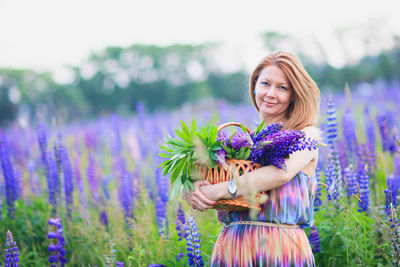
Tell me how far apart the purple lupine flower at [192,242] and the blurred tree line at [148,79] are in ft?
57.6

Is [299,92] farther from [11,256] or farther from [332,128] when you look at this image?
[11,256]

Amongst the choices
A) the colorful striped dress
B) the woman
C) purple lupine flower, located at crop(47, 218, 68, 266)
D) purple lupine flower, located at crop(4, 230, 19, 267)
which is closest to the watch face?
the woman

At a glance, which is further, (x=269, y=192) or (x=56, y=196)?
(x=56, y=196)

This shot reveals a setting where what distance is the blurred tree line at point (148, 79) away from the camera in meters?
19.9

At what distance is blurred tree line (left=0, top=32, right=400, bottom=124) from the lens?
19.9m

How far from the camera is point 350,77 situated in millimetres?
19031

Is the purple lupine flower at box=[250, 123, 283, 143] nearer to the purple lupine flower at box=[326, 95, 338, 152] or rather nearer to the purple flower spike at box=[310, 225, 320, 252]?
the purple flower spike at box=[310, 225, 320, 252]

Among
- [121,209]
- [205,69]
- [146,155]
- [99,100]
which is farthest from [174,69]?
[121,209]

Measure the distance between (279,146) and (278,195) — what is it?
1.24ft

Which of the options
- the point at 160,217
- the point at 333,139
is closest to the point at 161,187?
the point at 160,217

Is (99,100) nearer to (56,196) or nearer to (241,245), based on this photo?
(56,196)

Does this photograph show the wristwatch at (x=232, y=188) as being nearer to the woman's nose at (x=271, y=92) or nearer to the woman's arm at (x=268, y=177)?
the woman's arm at (x=268, y=177)

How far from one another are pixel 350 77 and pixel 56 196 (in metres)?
18.9

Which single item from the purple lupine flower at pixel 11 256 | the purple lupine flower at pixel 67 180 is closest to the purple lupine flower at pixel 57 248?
the purple lupine flower at pixel 11 256
